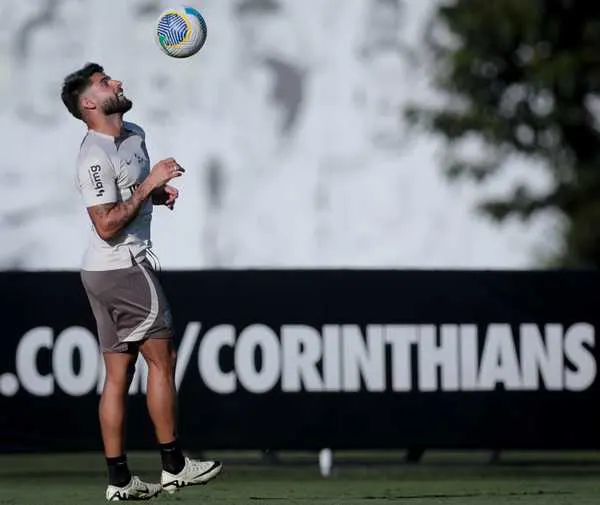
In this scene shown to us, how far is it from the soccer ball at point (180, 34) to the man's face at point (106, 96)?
391 millimetres

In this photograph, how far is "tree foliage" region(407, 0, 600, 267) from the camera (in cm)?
3447

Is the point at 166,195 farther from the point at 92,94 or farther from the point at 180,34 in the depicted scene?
the point at 180,34

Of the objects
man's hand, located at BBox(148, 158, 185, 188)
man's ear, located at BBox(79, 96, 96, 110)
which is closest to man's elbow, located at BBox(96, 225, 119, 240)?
man's hand, located at BBox(148, 158, 185, 188)

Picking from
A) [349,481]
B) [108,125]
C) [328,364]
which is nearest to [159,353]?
[108,125]

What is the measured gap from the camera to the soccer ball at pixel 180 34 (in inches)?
367

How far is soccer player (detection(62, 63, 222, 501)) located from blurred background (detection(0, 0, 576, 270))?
568 inches

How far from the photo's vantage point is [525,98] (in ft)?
116

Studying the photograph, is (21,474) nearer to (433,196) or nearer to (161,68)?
(161,68)

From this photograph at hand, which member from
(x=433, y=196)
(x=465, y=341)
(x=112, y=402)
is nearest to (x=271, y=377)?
(x=465, y=341)

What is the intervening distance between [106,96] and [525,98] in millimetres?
26932

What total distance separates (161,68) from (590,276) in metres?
15.0

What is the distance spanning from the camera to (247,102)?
2925 cm

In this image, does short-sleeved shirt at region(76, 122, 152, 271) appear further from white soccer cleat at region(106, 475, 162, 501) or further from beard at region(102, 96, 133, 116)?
white soccer cleat at region(106, 475, 162, 501)

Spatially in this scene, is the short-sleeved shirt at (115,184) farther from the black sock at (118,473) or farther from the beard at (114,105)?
the black sock at (118,473)
